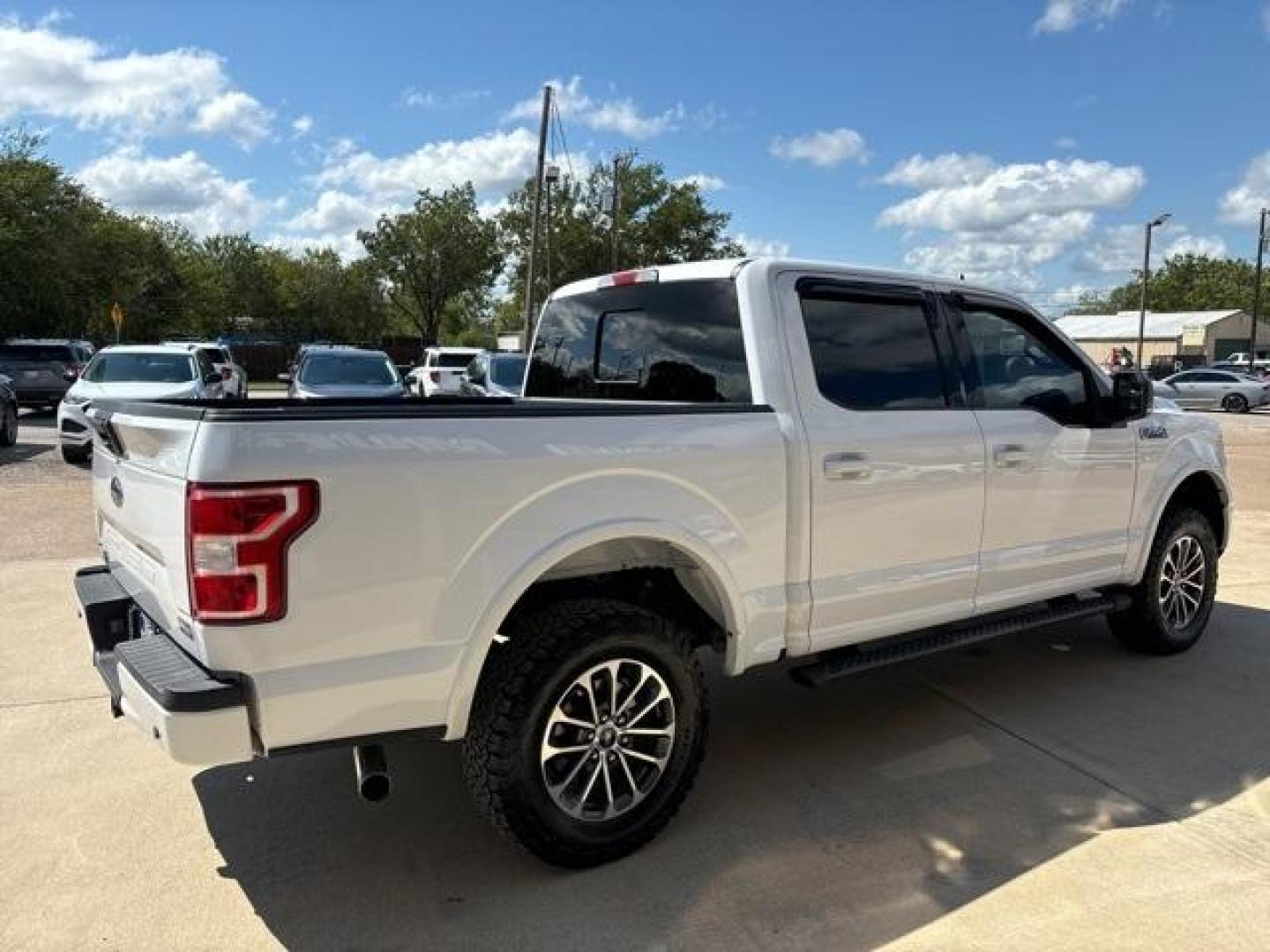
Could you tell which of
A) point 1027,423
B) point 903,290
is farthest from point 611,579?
point 1027,423

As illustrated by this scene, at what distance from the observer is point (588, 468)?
310 centimetres

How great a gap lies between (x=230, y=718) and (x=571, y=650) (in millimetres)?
988

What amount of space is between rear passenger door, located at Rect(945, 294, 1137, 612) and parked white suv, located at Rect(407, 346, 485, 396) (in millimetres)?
16466

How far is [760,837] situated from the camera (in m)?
3.51

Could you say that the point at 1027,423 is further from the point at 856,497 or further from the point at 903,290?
the point at 856,497

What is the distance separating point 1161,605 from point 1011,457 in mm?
1855

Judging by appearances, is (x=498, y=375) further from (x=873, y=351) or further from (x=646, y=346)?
(x=873, y=351)

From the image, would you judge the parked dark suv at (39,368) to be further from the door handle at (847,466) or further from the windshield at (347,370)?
the door handle at (847,466)

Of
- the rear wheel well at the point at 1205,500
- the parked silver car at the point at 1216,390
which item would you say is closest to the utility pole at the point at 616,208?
the parked silver car at the point at 1216,390

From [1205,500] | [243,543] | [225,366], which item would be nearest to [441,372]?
[225,366]

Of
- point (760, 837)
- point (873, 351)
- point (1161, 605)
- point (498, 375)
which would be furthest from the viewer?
point (498, 375)

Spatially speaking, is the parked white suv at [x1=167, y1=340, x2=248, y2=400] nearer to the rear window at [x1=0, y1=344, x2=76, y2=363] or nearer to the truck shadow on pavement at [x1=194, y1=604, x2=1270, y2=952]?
the rear window at [x1=0, y1=344, x2=76, y2=363]

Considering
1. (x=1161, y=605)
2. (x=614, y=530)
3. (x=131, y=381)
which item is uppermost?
(x=131, y=381)

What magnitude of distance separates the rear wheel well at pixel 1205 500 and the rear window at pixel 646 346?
3.01 metres
